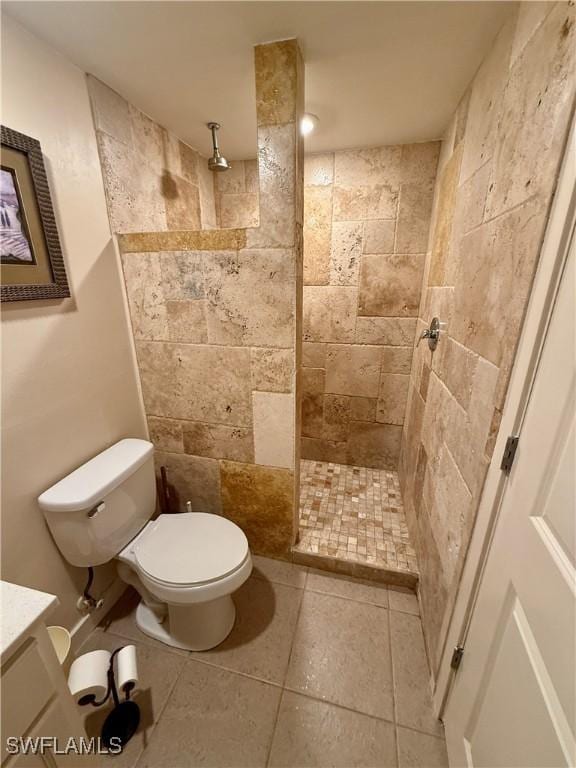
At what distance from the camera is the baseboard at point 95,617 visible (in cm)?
129

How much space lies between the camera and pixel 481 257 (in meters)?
0.99

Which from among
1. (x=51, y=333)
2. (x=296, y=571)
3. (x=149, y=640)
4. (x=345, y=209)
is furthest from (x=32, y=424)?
(x=345, y=209)

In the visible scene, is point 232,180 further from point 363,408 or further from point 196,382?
point 363,408

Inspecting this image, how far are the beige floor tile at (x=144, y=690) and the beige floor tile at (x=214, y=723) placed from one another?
0.03m

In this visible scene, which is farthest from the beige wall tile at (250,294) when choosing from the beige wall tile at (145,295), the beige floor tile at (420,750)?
the beige floor tile at (420,750)

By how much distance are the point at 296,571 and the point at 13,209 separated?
1949mm

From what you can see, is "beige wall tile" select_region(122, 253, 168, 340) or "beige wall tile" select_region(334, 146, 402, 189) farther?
"beige wall tile" select_region(334, 146, 402, 189)

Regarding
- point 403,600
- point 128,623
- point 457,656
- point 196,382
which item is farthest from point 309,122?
point 128,623

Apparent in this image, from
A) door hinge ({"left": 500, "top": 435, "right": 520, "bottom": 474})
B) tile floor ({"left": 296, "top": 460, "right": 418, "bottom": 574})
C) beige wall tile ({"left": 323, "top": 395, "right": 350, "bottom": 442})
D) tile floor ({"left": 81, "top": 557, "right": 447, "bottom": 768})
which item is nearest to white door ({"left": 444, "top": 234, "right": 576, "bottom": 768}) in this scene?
door hinge ({"left": 500, "top": 435, "right": 520, "bottom": 474})

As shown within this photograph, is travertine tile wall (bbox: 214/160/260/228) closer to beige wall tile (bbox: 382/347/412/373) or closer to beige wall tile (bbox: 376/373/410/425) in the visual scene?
beige wall tile (bbox: 382/347/412/373)

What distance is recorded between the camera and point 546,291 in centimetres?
62

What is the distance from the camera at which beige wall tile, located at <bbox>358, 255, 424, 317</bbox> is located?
1.92 meters

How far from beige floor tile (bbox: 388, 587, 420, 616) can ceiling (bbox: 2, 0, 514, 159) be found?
88.7 inches

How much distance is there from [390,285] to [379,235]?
0.31 meters
